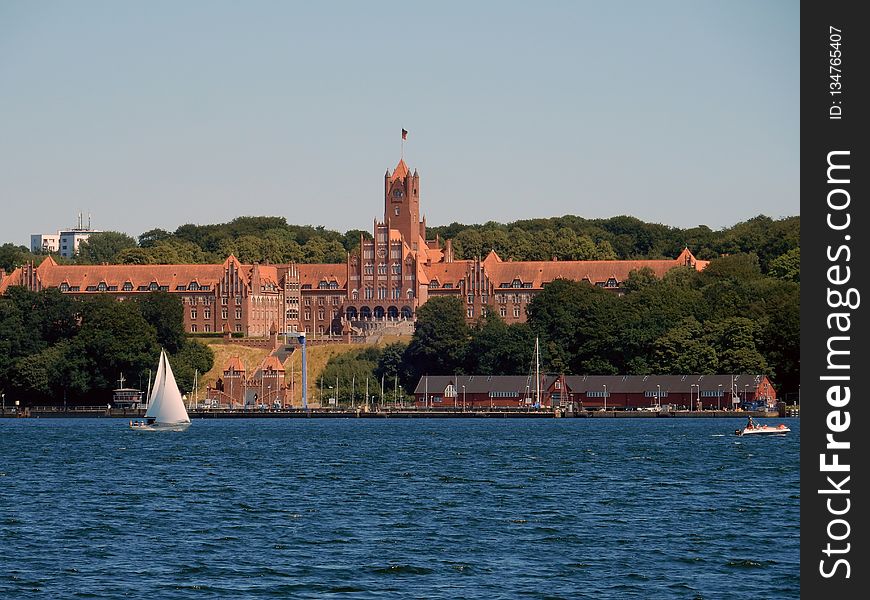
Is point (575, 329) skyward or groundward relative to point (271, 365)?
skyward

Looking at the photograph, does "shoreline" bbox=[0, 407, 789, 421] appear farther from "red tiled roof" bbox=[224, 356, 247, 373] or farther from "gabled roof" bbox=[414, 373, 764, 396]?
"red tiled roof" bbox=[224, 356, 247, 373]

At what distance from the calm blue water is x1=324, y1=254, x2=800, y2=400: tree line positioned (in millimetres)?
50872

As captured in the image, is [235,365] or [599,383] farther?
[235,365]

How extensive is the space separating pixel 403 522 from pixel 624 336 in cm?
10464

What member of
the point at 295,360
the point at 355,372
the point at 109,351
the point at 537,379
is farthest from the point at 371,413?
the point at 295,360

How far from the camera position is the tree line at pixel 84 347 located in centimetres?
16038

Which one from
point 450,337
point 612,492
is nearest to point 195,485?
point 612,492

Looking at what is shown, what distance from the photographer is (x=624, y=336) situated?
6166 inches

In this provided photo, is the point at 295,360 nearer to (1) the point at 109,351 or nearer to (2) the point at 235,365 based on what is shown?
(2) the point at 235,365

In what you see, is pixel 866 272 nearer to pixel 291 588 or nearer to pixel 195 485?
pixel 291 588

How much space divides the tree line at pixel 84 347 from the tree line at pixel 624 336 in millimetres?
16182

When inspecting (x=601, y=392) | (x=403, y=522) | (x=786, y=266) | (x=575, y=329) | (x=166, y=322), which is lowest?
(x=403, y=522)

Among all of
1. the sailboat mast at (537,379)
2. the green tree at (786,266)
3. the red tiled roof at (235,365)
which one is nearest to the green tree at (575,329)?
the sailboat mast at (537,379)

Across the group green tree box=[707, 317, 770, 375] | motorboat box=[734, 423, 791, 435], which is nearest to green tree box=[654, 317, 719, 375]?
green tree box=[707, 317, 770, 375]
